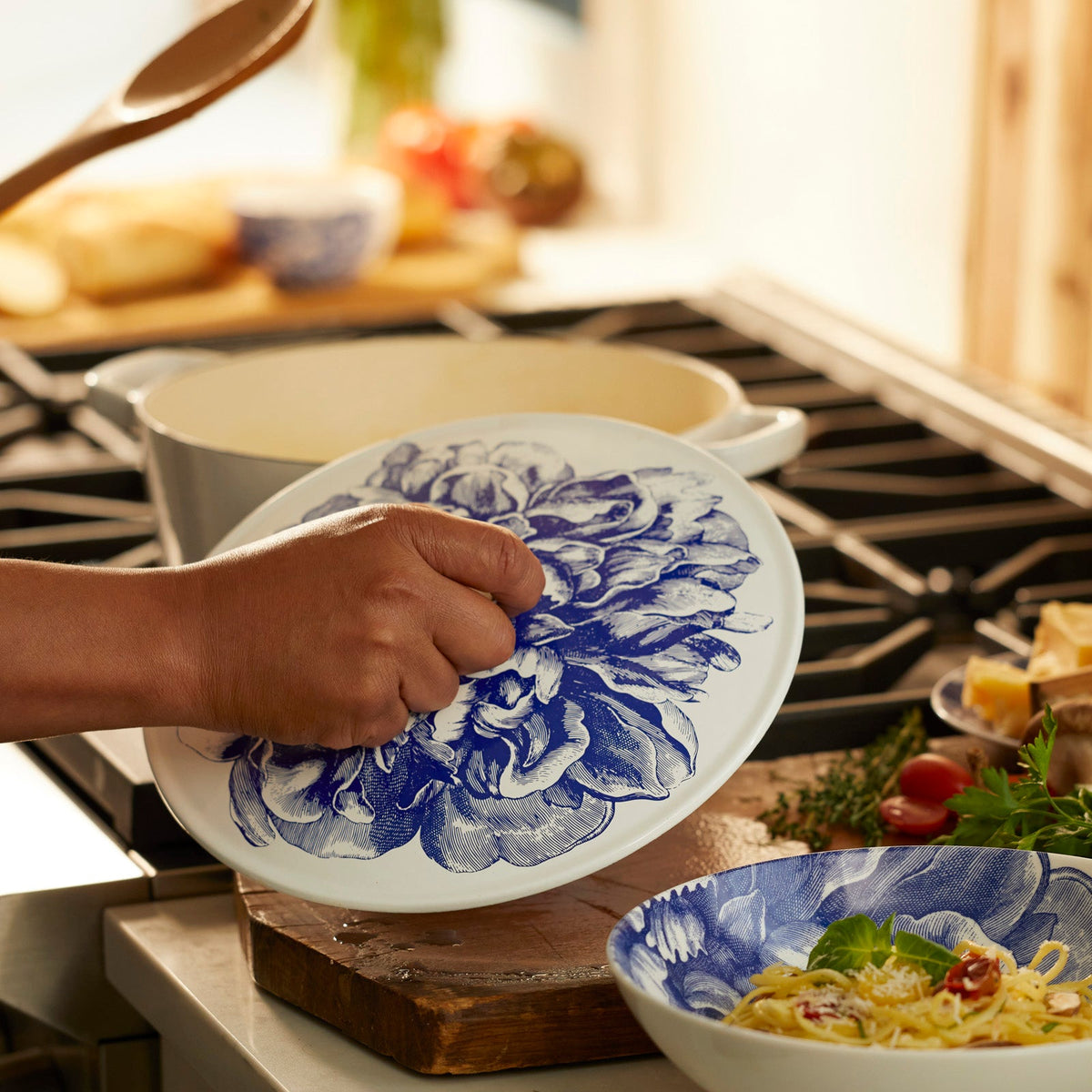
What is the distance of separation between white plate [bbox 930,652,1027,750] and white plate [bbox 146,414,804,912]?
176 millimetres

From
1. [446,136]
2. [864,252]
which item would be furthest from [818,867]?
[446,136]

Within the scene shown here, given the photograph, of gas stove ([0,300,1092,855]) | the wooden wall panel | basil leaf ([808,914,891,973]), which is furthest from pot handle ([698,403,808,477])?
the wooden wall panel

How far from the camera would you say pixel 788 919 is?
0.58 meters

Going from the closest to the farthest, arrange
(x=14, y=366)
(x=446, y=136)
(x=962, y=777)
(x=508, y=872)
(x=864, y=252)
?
1. (x=508, y=872)
2. (x=962, y=777)
3. (x=14, y=366)
4. (x=864, y=252)
5. (x=446, y=136)

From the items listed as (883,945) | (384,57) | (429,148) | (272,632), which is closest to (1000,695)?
(883,945)

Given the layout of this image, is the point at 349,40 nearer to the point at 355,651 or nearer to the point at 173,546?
the point at 173,546

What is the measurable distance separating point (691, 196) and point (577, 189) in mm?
183

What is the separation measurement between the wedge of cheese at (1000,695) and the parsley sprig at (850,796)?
1.6 inches

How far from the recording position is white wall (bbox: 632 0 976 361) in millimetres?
1805

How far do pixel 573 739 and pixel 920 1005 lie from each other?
0.17 metres

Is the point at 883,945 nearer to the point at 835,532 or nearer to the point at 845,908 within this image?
the point at 845,908

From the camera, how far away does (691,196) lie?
2.55 m

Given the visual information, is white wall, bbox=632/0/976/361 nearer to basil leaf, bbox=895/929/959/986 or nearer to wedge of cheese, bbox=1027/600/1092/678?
wedge of cheese, bbox=1027/600/1092/678

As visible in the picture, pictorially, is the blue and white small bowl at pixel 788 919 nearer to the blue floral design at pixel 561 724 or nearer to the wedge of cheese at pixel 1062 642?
the blue floral design at pixel 561 724
